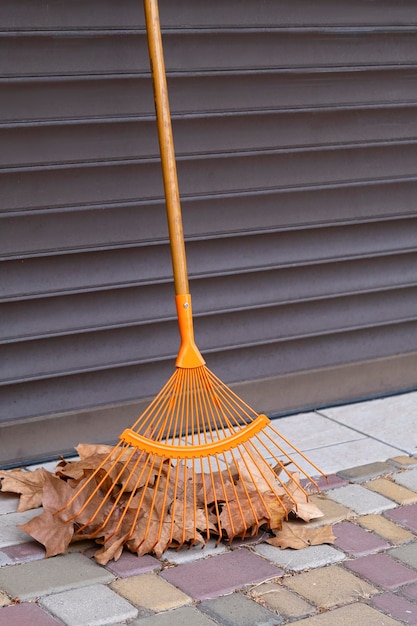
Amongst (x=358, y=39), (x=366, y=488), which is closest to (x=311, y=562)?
(x=366, y=488)

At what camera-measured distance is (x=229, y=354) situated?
371cm

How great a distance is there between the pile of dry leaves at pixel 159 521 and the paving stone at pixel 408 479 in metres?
0.42

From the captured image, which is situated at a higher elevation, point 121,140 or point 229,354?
point 121,140

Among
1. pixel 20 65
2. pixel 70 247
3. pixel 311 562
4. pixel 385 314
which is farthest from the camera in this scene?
pixel 385 314

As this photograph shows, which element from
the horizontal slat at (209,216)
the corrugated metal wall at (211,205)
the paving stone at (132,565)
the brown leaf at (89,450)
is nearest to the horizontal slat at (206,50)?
the corrugated metal wall at (211,205)

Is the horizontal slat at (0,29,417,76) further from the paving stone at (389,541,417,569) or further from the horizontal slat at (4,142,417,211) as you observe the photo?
the paving stone at (389,541,417,569)

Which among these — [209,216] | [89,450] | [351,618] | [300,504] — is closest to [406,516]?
[300,504]

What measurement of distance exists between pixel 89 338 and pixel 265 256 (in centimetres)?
77

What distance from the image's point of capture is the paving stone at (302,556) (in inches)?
104

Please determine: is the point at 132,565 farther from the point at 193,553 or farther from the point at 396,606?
the point at 396,606

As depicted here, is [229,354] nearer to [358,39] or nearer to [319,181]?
Result: [319,181]

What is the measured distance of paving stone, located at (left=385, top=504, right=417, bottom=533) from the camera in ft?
9.49

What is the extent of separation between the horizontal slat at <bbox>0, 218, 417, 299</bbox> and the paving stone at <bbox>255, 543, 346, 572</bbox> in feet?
3.79

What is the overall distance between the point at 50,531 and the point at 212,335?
1.19 metres
